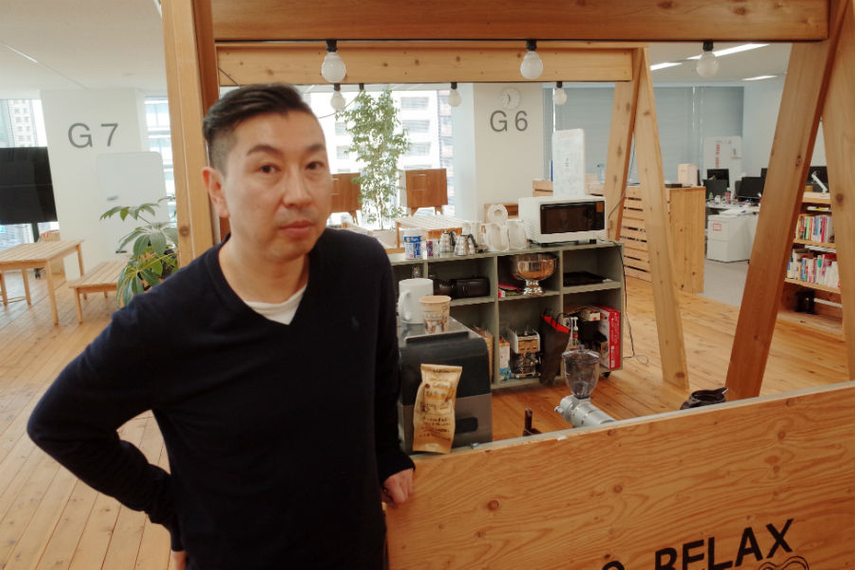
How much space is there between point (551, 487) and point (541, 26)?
83.7 inches

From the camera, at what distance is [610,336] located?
15.5 ft

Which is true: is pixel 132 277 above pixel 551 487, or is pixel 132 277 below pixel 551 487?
above

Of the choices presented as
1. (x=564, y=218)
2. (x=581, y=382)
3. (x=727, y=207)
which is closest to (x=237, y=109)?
(x=581, y=382)

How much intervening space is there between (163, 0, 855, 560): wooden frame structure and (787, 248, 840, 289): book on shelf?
2177mm

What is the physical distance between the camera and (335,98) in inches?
236

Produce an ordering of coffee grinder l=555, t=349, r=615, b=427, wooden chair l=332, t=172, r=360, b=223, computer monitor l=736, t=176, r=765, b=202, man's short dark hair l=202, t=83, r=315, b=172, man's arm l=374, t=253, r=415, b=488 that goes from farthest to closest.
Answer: computer monitor l=736, t=176, r=765, b=202 → wooden chair l=332, t=172, r=360, b=223 → coffee grinder l=555, t=349, r=615, b=427 → man's arm l=374, t=253, r=415, b=488 → man's short dark hair l=202, t=83, r=315, b=172

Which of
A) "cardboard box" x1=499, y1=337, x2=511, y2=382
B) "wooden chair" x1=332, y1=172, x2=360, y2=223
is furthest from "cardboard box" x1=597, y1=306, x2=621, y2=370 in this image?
"wooden chair" x1=332, y1=172, x2=360, y2=223

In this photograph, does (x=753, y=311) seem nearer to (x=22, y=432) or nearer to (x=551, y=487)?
(x=551, y=487)

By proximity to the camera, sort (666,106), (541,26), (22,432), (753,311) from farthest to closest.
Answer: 1. (666,106)
2. (22,432)
3. (753,311)
4. (541,26)

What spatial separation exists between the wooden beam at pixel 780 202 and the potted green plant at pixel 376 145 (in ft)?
20.4

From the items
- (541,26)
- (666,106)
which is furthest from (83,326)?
(666,106)

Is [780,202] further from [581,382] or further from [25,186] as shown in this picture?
[25,186]

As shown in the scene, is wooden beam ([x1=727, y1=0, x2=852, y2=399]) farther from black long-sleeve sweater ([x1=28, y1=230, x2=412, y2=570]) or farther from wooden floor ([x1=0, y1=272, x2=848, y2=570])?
black long-sleeve sweater ([x1=28, y1=230, x2=412, y2=570])

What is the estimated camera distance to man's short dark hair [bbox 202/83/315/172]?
103cm
